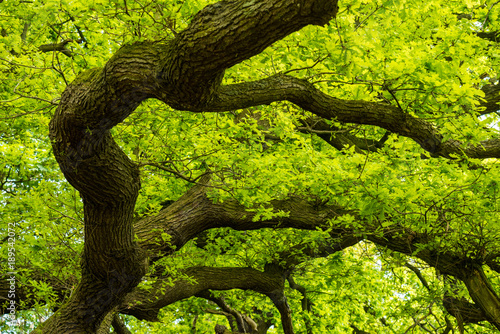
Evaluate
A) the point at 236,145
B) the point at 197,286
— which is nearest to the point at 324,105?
the point at 236,145

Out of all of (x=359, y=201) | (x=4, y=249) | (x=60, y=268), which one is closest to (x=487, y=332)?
(x=359, y=201)

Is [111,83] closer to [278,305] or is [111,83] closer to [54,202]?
[54,202]

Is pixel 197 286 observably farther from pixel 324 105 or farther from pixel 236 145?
pixel 324 105

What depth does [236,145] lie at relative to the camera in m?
6.08

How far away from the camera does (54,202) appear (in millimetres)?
6609

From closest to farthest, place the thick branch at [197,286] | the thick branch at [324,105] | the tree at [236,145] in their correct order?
1. the tree at [236,145]
2. the thick branch at [324,105]
3. the thick branch at [197,286]

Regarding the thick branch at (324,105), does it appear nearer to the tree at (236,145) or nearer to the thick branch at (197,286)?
the tree at (236,145)

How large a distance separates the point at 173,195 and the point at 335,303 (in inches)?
230

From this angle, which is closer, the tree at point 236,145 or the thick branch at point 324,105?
the tree at point 236,145

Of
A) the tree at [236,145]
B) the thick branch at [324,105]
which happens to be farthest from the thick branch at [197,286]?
the thick branch at [324,105]

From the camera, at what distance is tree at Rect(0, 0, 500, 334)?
12.8 feet

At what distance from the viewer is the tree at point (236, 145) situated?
3.90 m

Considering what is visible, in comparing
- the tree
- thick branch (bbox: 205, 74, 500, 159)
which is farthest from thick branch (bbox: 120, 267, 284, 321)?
thick branch (bbox: 205, 74, 500, 159)

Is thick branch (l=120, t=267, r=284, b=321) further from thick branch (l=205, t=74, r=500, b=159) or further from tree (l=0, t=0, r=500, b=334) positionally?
thick branch (l=205, t=74, r=500, b=159)
